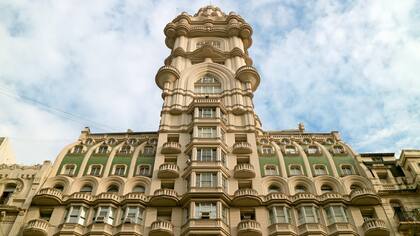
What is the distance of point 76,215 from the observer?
44.3 meters

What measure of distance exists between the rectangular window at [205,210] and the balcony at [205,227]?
0.99m

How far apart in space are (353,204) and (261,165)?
37.4 ft

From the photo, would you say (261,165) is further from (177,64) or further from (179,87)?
(177,64)

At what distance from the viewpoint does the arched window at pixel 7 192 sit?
1866 inches

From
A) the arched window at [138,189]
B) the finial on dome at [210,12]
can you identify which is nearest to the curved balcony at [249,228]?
the arched window at [138,189]

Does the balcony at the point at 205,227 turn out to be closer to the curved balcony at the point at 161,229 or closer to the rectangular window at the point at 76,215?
the curved balcony at the point at 161,229

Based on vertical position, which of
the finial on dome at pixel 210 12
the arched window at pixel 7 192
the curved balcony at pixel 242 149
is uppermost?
the finial on dome at pixel 210 12

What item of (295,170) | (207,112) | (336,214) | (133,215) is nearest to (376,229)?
(336,214)

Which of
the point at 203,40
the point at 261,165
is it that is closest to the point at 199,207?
the point at 261,165

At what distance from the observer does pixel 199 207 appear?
4359cm

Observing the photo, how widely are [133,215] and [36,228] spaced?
934cm

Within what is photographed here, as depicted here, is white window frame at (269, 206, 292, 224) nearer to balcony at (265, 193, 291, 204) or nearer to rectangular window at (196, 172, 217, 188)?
balcony at (265, 193, 291, 204)

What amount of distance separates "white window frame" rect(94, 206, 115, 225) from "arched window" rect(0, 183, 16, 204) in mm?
10941

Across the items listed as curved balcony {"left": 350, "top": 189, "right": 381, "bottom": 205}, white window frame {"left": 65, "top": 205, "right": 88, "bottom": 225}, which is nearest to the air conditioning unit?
white window frame {"left": 65, "top": 205, "right": 88, "bottom": 225}
